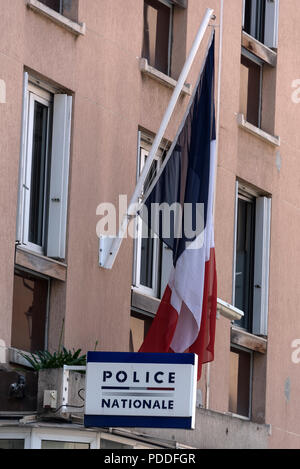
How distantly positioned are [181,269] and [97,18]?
3782 mm

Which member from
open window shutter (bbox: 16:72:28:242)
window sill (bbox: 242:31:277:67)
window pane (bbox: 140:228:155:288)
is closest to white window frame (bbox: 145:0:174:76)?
window sill (bbox: 242:31:277:67)

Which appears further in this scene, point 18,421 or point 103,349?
point 103,349

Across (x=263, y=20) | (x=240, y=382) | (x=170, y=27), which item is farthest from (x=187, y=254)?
(x=263, y=20)

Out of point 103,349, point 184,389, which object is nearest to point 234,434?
point 103,349

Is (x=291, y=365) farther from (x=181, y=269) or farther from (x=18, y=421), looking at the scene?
(x=18, y=421)

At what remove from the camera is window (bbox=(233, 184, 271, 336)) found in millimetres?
26391

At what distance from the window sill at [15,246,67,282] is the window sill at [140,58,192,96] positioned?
3.62 meters

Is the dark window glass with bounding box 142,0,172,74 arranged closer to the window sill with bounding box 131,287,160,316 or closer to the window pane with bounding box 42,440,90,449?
the window sill with bounding box 131,287,160,316

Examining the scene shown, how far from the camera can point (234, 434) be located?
2198 cm

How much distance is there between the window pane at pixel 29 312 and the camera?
20.8m

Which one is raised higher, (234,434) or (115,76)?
(115,76)

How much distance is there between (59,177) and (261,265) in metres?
5.88

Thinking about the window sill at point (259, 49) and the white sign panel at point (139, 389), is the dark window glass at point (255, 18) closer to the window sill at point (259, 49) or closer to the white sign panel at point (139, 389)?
the window sill at point (259, 49)
